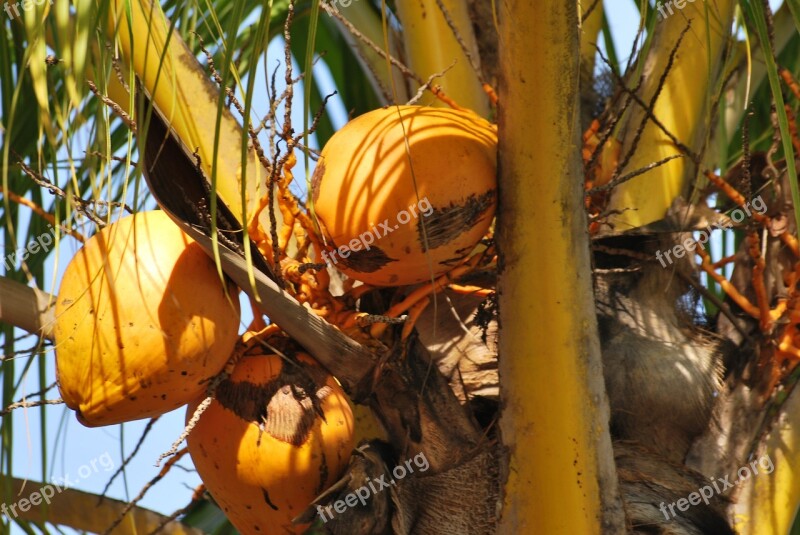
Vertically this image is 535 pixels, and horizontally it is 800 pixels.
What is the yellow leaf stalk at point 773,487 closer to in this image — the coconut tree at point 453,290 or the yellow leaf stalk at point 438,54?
the coconut tree at point 453,290

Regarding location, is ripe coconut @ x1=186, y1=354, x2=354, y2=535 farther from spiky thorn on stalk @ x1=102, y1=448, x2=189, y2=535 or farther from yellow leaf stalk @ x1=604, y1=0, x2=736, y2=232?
yellow leaf stalk @ x1=604, y1=0, x2=736, y2=232

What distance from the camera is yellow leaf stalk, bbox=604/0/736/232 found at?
1722 millimetres

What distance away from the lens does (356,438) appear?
60.9 inches

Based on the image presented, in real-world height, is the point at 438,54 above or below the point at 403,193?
above

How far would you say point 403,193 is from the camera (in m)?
1.21

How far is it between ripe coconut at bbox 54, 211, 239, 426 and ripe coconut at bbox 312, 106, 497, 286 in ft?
0.56

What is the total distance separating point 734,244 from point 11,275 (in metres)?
1.57

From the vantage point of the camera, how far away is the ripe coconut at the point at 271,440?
1312mm

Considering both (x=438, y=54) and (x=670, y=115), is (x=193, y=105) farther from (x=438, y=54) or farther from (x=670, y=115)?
(x=670, y=115)

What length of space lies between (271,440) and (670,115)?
36.5 inches

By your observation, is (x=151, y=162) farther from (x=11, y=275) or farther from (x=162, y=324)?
(x=11, y=275)

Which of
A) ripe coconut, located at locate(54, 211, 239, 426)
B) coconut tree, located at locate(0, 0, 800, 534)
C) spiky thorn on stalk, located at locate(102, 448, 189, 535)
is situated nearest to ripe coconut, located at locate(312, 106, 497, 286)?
coconut tree, located at locate(0, 0, 800, 534)

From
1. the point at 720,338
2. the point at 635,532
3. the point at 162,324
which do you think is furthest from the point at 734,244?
the point at 162,324

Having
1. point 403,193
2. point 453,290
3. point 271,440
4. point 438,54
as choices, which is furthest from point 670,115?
point 271,440
